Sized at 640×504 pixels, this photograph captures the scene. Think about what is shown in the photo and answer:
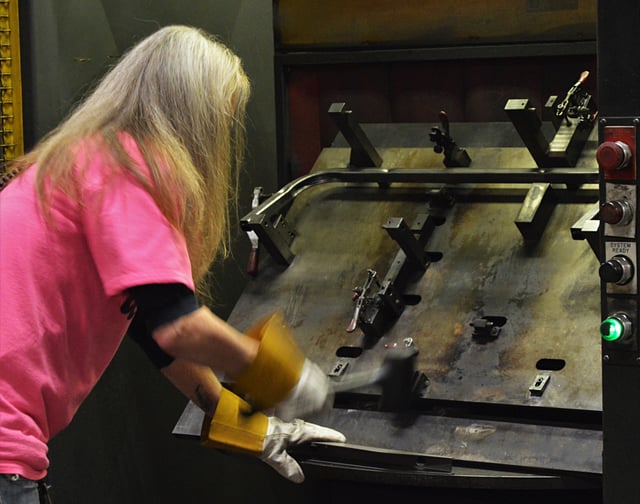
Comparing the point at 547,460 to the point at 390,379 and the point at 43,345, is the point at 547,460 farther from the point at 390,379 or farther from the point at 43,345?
the point at 43,345

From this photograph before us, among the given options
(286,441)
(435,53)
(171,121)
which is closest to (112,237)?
(171,121)

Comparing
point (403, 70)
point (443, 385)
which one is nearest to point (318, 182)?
point (403, 70)

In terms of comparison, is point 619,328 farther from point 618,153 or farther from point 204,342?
point 204,342

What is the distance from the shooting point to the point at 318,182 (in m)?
3.22

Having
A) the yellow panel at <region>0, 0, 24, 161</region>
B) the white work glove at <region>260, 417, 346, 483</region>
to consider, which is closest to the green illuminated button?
the white work glove at <region>260, 417, 346, 483</region>

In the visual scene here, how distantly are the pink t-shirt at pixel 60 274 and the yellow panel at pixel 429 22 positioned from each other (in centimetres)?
189

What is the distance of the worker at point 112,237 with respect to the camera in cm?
167

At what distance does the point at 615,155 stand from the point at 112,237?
3.28ft

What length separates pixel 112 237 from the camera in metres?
1.64

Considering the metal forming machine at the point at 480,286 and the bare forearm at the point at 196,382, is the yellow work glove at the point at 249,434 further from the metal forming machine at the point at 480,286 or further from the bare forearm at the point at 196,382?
the metal forming machine at the point at 480,286

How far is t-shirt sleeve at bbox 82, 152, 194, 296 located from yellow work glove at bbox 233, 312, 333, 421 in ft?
1.03

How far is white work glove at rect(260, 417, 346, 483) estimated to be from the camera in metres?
2.27

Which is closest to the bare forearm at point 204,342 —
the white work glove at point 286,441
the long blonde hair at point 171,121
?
the long blonde hair at point 171,121

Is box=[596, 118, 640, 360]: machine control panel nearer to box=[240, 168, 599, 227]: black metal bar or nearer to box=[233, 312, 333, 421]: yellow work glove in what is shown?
box=[233, 312, 333, 421]: yellow work glove
